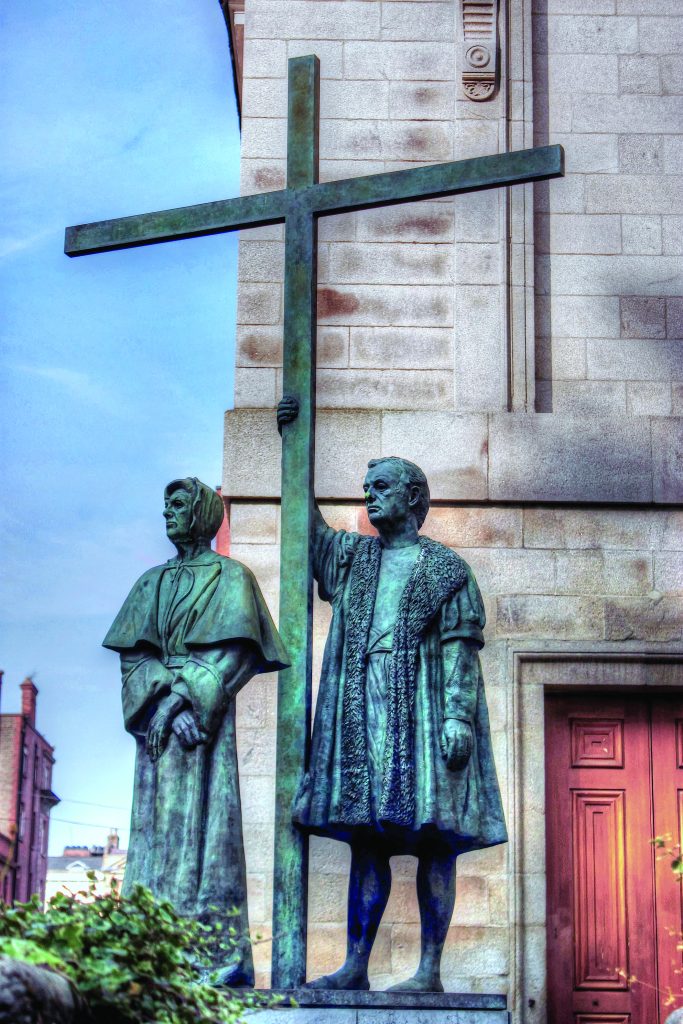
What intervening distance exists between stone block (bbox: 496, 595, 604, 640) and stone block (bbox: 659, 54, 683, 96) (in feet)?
12.2

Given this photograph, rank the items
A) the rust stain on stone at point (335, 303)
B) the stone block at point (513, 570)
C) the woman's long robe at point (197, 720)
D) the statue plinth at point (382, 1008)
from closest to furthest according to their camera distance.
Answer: the statue plinth at point (382, 1008), the woman's long robe at point (197, 720), the stone block at point (513, 570), the rust stain on stone at point (335, 303)

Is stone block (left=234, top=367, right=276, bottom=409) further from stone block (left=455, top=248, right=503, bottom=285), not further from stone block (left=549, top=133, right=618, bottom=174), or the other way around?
stone block (left=549, top=133, right=618, bottom=174)

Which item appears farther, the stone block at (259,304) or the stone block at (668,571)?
the stone block at (259,304)

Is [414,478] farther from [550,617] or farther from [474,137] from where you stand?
[474,137]

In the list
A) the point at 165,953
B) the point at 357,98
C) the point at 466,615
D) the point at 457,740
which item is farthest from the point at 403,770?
the point at 357,98

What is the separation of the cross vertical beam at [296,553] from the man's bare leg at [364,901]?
0.36 meters

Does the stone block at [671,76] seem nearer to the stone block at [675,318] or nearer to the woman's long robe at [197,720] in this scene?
the stone block at [675,318]

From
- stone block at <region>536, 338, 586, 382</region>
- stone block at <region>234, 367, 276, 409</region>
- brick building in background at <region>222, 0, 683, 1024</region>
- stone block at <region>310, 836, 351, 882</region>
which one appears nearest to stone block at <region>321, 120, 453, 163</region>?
brick building in background at <region>222, 0, 683, 1024</region>

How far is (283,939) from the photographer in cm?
761

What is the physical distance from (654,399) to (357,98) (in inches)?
114

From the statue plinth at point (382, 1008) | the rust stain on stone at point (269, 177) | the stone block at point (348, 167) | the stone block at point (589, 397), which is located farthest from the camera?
the rust stain on stone at point (269, 177)

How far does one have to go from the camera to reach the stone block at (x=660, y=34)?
12.6m

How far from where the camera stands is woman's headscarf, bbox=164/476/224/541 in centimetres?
845

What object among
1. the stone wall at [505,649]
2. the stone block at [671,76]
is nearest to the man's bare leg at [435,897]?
the stone wall at [505,649]
